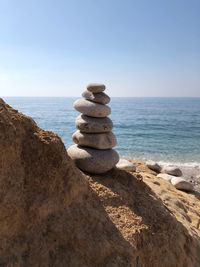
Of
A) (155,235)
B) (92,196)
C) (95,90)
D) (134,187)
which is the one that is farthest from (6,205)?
(95,90)

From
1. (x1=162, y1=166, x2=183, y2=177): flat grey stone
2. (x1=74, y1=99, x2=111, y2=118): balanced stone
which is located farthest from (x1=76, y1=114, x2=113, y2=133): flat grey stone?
(x1=162, y1=166, x2=183, y2=177): flat grey stone

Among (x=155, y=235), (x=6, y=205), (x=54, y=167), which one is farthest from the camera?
(x=155, y=235)

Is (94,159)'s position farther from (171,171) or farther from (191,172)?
(191,172)

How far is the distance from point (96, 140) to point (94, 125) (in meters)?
0.30

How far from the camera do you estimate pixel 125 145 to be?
80.6 feet

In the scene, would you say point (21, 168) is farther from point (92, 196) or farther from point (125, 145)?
point (125, 145)

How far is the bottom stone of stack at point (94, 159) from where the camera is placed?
6.45 metres

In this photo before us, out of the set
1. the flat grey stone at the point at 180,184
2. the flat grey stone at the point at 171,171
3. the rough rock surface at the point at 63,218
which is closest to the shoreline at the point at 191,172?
the flat grey stone at the point at 171,171

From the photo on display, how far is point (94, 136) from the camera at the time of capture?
6773 millimetres

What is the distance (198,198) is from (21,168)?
25.0 ft

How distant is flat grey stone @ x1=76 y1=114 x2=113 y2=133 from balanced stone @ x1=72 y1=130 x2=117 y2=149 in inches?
3.6

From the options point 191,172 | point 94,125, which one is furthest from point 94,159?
point 191,172

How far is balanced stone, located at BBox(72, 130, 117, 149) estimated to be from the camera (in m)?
6.72

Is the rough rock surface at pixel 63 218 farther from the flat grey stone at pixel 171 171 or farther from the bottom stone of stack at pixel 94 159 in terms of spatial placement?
the flat grey stone at pixel 171 171
